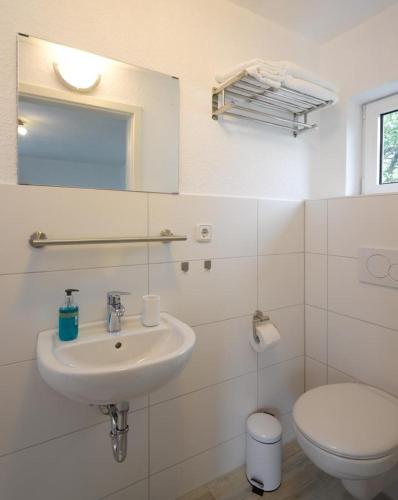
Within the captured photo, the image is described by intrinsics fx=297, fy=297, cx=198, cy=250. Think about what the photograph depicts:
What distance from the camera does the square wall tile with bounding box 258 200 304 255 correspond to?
5.00 ft

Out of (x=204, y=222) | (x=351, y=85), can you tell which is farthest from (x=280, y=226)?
(x=351, y=85)

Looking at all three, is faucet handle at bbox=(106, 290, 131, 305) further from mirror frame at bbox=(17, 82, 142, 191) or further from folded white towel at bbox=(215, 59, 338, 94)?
folded white towel at bbox=(215, 59, 338, 94)

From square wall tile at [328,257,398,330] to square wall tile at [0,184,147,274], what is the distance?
1.00 meters

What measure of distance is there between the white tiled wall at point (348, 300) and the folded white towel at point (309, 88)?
511 mm

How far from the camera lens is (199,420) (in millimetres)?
1369

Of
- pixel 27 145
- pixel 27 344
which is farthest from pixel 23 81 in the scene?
pixel 27 344

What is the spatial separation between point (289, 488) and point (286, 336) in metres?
0.69

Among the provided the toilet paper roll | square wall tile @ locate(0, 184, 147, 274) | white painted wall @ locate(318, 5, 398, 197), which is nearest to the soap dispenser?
square wall tile @ locate(0, 184, 147, 274)

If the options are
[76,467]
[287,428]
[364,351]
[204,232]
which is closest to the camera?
[76,467]

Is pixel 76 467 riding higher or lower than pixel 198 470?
higher

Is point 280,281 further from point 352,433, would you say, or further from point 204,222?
point 352,433

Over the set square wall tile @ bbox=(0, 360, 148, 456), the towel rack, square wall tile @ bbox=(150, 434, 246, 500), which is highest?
the towel rack

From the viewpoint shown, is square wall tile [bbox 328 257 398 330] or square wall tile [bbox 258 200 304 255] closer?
square wall tile [bbox 328 257 398 330]

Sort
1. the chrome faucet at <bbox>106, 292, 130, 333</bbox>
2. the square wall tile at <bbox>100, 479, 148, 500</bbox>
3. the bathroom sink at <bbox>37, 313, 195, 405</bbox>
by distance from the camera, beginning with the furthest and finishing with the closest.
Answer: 1. the square wall tile at <bbox>100, 479, 148, 500</bbox>
2. the chrome faucet at <bbox>106, 292, 130, 333</bbox>
3. the bathroom sink at <bbox>37, 313, 195, 405</bbox>
